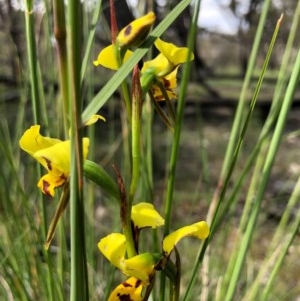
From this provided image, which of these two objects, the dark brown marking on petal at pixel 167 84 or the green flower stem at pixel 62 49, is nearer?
the green flower stem at pixel 62 49

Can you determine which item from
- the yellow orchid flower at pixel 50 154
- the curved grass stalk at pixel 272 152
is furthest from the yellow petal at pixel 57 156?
the curved grass stalk at pixel 272 152

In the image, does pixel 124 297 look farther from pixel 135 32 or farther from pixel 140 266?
pixel 135 32

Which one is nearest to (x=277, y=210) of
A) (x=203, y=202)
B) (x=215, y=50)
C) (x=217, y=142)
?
(x=203, y=202)

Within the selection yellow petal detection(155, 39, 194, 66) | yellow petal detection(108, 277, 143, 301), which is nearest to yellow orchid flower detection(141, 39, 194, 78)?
yellow petal detection(155, 39, 194, 66)

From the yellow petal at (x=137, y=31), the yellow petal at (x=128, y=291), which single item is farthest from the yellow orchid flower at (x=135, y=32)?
the yellow petal at (x=128, y=291)

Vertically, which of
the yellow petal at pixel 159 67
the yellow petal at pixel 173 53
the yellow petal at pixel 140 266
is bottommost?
the yellow petal at pixel 140 266

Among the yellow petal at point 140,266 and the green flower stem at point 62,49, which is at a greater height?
the green flower stem at point 62,49

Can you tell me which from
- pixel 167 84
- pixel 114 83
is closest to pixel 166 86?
pixel 167 84

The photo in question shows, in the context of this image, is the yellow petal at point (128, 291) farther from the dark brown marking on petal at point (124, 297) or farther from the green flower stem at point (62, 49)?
the green flower stem at point (62, 49)

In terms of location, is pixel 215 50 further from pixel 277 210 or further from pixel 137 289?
pixel 137 289
